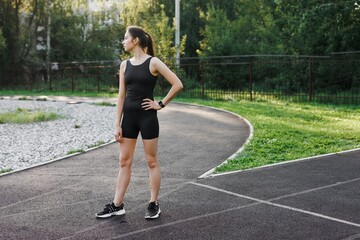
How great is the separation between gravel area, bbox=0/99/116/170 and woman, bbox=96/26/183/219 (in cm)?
362

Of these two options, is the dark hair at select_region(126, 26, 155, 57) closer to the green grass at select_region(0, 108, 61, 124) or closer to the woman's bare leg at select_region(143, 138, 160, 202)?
the woman's bare leg at select_region(143, 138, 160, 202)

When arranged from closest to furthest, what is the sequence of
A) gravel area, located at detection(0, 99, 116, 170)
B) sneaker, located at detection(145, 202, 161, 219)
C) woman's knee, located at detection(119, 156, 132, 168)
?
1. sneaker, located at detection(145, 202, 161, 219)
2. woman's knee, located at detection(119, 156, 132, 168)
3. gravel area, located at detection(0, 99, 116, 170)

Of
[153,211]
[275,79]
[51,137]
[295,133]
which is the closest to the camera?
[153,211]

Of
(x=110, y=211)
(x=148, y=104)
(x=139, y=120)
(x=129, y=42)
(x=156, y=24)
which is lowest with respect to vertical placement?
(x=110, y=211)

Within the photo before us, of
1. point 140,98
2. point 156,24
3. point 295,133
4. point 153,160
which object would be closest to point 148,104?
point 140,98

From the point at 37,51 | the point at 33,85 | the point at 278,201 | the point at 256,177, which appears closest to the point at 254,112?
the point at 256,177

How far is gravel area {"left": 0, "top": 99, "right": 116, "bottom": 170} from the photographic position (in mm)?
9070

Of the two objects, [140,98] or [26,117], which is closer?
[140,98]

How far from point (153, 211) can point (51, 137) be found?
7.00 m

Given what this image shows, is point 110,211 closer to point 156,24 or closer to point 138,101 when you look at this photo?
point 138,101

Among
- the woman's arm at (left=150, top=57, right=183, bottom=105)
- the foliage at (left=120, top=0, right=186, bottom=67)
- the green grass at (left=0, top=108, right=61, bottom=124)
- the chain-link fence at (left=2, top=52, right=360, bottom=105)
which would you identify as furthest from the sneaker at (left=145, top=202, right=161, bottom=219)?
the foliage at (left=120, top=0, right=186, bottom=67)

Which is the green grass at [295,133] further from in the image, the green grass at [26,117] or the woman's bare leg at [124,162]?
the green grass at [26,117]

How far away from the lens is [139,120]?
5121 millimetres

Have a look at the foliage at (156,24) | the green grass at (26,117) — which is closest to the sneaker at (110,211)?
the green grass at (26,117)
